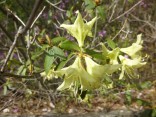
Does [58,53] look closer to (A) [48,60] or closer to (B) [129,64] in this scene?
(A) [48,60]

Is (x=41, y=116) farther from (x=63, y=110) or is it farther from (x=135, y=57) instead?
(x=135, y=57)

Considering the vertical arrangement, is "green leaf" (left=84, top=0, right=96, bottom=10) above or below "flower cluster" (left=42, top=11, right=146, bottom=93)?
above

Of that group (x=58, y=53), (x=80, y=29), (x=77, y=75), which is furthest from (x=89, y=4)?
(x=77, y=75)

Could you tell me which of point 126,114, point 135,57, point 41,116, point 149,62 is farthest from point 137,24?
point 135,57

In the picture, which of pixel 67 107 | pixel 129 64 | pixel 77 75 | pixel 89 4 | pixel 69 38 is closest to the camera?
pixel 77 75

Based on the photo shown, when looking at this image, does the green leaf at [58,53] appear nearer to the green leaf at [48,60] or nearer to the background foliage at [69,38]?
the green leaf at [48,60]

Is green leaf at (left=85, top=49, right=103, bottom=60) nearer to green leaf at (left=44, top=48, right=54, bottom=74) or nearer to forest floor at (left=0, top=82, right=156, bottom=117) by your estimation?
green leaf at (left=44, top=48, right=54, bottom=74)

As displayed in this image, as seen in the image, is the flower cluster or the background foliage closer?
the flower cluster

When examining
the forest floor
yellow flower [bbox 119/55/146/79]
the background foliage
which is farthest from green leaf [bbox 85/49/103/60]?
the forest floor

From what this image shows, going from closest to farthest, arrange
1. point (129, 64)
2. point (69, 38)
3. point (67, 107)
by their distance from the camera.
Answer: point (129, 64), point (69, 38), point (67, 107)

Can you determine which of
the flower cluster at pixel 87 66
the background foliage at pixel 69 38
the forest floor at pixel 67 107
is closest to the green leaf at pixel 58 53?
the flower cluster at pixel 87 66

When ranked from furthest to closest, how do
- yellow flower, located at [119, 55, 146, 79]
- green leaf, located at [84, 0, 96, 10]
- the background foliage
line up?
the background foliage → green leaf, located at [84, 0, 96, 10] → yellow flower, located at [119, 55, 146, 79]

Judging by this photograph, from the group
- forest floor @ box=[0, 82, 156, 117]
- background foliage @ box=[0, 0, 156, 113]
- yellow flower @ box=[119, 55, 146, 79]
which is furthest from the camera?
forest floor @ box=[0, 82, 156, 117]

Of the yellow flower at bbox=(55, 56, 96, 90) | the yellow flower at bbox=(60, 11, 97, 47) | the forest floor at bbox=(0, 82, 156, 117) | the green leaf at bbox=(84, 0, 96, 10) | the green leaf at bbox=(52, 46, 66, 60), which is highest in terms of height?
the green leaf at bbox=(84, 0, 96, 10)
